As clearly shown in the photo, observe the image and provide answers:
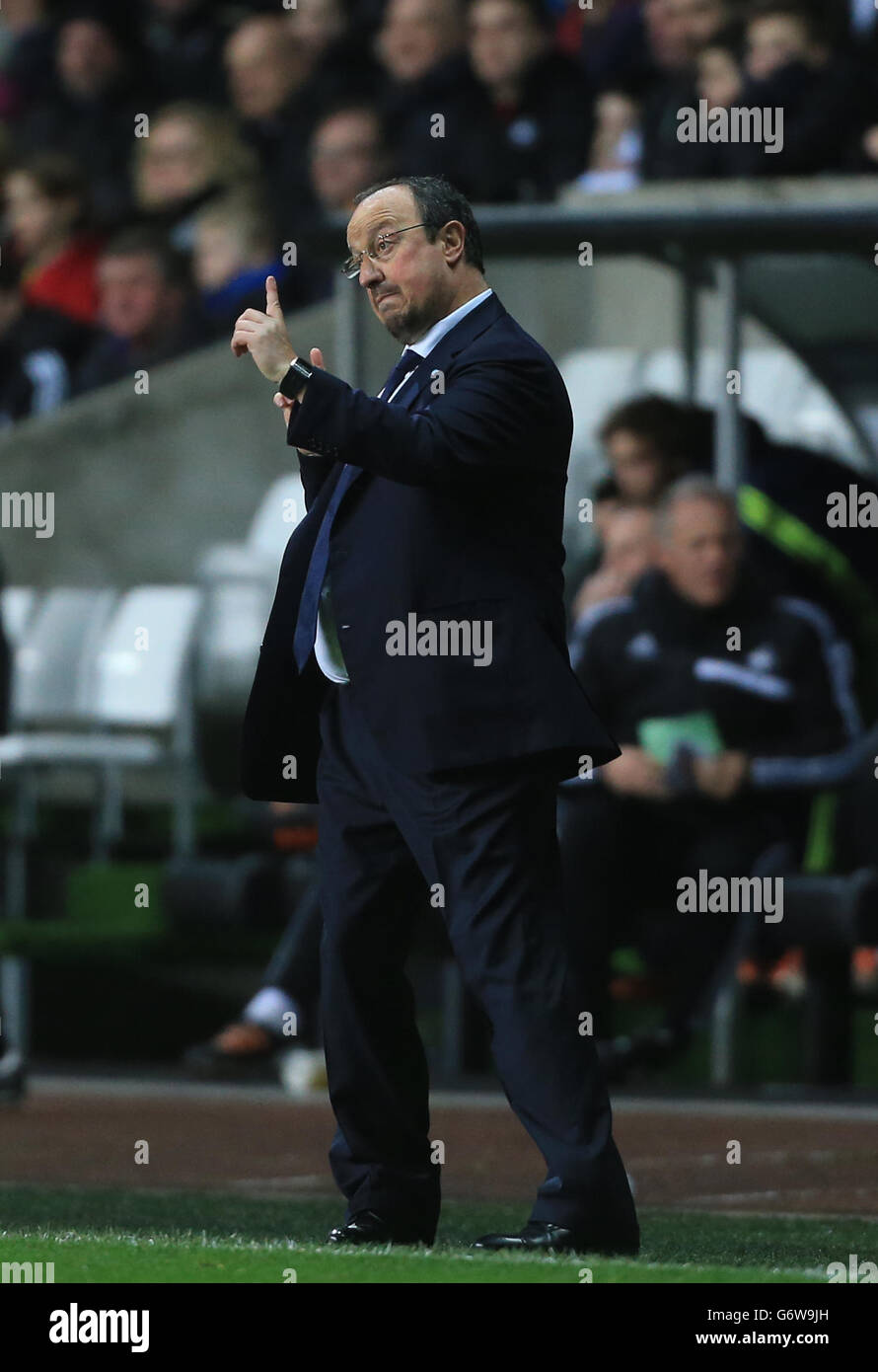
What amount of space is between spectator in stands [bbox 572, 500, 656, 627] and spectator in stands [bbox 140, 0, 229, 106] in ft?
19.4

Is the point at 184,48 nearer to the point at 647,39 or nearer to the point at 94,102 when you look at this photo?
the point at 94,102

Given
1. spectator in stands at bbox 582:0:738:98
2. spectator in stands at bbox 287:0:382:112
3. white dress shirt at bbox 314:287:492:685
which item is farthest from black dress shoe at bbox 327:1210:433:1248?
spectator in stands at bbox 287:0:382:112

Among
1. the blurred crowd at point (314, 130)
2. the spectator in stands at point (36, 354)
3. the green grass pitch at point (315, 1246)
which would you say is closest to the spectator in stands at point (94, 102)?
the blurred crowd at point (314, 130)

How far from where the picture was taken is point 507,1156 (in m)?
7.31

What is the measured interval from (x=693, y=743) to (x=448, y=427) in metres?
3.80

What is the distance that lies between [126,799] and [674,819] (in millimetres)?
3410

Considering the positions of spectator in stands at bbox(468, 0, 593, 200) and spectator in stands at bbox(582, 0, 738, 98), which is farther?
spectator in stands at bbox(468, 0, 593, 200)

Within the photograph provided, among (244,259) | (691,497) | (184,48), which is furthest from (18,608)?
(184,48)

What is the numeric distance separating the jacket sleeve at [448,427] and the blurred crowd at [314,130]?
4.36m

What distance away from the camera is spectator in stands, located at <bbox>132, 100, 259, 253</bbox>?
12859 mm

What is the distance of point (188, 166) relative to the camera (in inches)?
508

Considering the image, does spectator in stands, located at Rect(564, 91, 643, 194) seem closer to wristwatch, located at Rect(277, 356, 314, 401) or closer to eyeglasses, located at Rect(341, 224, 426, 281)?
eyeglasses, located at Rect(341, 224, 426, 281)

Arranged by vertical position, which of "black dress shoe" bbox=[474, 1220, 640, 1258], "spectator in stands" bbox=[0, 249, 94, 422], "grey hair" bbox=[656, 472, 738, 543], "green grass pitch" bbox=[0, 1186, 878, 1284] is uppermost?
"spectator in stands" bbox=[0, 249, 94, 422]
